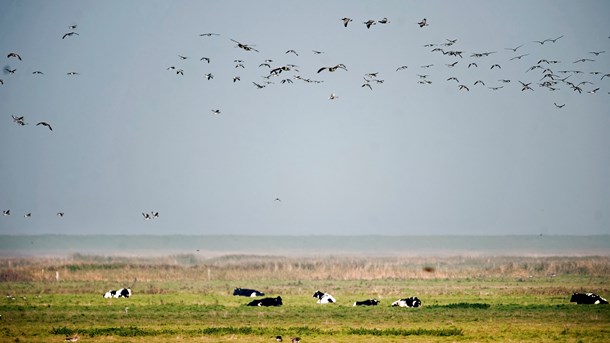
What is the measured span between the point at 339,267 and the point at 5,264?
3747 cm

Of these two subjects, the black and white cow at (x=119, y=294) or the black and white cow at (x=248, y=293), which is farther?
the black and white cow at (x=248, y=293)

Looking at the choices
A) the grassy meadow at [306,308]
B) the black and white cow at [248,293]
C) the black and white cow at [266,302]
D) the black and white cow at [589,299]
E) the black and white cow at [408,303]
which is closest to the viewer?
the grassy meadow at [306,308]

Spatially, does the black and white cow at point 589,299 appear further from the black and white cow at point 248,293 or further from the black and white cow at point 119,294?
the black and white cow at point 119,294

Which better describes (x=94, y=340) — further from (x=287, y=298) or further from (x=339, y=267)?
(x=339, y=267)

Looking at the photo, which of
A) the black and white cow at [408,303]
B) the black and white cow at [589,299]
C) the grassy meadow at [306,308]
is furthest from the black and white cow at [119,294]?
the black and white cow at [589,299]

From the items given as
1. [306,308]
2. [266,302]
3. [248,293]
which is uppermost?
[248,293]

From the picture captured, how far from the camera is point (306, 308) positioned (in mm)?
47062

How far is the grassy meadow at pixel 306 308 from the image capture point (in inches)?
1457

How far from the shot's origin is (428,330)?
37750 mm

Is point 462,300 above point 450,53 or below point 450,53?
below

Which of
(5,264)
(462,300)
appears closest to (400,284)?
(462,300)

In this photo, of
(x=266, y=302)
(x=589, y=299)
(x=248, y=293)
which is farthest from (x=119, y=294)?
(x=589, y=299)

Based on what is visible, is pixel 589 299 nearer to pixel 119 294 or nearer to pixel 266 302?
pixel 266 302

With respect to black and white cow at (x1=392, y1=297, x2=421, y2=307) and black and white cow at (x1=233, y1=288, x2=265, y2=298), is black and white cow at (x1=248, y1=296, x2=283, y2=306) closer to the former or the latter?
black and white cow at (x1=233, y1=288, x2=265, y2=298)
